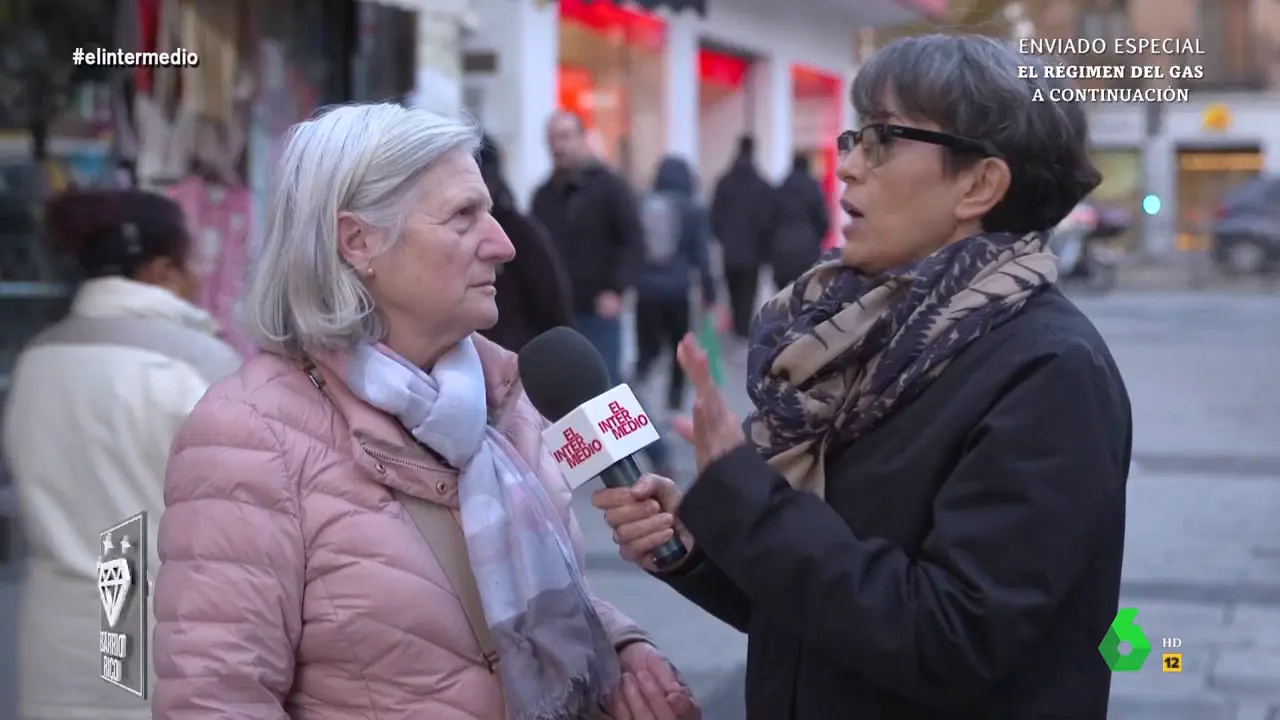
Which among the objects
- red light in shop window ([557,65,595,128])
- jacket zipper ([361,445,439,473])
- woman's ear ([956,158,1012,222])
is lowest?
jacket zipper ([361,445,439,473])

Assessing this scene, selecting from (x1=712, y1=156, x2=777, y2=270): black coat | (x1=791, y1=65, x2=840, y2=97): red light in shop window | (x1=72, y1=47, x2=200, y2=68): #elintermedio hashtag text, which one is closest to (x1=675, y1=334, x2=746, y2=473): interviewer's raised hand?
(x1=72, y1=47, x2=200, y2=68): #elintermedio hashtag text

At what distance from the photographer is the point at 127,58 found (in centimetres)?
716

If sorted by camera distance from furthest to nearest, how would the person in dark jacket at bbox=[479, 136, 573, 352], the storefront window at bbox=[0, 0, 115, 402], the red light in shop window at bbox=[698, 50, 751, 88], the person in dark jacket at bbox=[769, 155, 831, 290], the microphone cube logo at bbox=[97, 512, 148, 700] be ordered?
1. the red light in shop window at bbox=[698, 50, 751, 88]
2. the person in dark jacket at bbox=[769, 155, 831, 290]
3. the storefront window at bbox=[0, 0, 115, 402]
4. the person in dark jacket at bbox=[479, 136, 573, 352]
5. the microphone cube logo at bbox=[97, 512, 148, 700]

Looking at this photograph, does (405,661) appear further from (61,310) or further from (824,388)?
(61,310)

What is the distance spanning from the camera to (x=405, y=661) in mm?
2223

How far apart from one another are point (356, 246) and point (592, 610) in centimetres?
65

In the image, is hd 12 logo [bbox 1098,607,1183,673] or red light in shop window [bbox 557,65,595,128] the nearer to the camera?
hd 12 logo [bbox 1098,607,1183,673]

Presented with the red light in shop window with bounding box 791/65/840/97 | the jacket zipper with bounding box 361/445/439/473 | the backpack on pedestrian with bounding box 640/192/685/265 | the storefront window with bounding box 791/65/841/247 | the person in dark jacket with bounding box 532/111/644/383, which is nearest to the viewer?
the jacket zipper with bounding box 361/445/439/473

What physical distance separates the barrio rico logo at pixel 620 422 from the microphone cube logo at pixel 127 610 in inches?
30.9

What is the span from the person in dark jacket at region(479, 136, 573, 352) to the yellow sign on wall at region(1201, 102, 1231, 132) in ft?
78.4

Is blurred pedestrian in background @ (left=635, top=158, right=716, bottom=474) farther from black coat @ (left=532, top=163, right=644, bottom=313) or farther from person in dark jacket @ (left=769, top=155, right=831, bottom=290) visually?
person in dark jacket @ (left=769, top=155, right=831, bottom=290)

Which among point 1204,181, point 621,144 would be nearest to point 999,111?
point 621,144

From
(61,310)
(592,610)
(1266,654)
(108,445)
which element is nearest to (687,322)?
(61,310)

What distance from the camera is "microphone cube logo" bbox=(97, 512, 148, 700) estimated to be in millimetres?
2527
